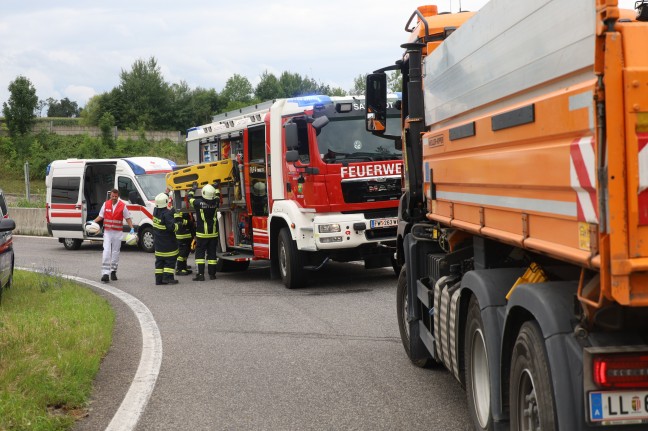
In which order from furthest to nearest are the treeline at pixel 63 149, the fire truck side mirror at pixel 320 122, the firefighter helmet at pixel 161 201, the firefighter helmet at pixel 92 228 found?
the treeline at pixel 63 149, the firefighter helmet at pixel 92 228, the firefighter helmet at pixel 161 201, the fire truck side mirror at pixel 320 122

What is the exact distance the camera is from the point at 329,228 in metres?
13.2

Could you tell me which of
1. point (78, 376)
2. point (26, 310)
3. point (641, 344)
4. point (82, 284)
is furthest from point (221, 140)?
point (641, 344)

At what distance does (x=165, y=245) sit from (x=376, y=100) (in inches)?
332

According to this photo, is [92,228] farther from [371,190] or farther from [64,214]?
[371,190]

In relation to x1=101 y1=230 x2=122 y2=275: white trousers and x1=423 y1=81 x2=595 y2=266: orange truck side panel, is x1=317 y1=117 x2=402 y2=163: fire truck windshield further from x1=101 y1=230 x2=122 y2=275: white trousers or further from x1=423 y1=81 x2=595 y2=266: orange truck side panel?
x1=423 y1=81 x2=595 y2=266: orange truck side panel

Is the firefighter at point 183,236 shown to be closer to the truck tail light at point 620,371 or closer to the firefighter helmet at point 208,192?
the firefighter helmet at point 208,192

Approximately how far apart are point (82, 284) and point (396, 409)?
10.9 meters

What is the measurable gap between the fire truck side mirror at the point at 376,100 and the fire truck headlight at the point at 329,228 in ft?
16.8

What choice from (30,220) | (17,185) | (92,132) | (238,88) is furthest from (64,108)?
(30,220)

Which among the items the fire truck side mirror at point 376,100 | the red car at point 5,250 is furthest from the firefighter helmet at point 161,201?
the fire truck side mirror at point 376,100

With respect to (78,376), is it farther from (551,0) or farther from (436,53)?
(551,0)

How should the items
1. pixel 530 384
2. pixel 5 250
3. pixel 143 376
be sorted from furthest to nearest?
pixel 5 250 → pixel 143 376 → pixel 530 384

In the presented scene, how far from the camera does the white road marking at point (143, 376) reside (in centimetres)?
612

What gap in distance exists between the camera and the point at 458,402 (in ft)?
20.8
